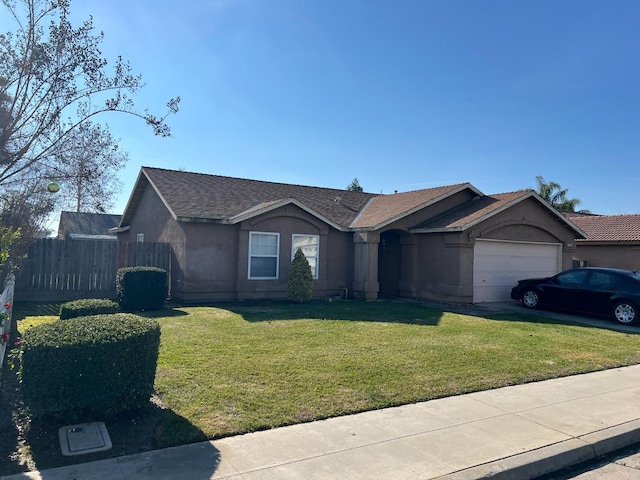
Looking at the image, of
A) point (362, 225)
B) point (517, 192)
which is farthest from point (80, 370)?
point (517, 192)

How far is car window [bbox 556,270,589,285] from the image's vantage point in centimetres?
1484

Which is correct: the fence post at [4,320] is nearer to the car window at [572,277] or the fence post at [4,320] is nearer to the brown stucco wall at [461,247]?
the brown stucco wall at [461,247]

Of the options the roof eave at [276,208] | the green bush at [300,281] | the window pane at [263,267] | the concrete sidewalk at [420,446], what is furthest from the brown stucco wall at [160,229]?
the concrete sidewalk at [420,446]

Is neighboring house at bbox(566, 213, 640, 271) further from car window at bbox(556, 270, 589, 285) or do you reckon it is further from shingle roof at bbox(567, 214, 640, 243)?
car window at bbox(556, 270, 589, 285)

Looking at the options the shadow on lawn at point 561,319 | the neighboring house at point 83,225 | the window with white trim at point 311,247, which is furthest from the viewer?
the neighboring house at point 83,225

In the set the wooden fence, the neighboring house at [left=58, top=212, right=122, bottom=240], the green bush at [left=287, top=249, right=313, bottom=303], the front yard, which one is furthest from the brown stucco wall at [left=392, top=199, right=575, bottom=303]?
the neighboring house at [left=58, top=212, right=122, bottom=240]

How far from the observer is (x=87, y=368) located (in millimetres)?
4828

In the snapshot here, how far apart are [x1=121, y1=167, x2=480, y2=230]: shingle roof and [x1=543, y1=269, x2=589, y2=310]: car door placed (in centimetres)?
508

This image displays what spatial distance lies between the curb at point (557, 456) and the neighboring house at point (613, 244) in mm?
19879

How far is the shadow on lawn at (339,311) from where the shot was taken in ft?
41.0

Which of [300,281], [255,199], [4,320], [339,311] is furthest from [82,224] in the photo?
[4,320]

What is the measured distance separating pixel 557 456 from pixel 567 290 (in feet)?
37.5

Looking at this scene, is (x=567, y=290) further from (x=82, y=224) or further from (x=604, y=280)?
(x=82, y=224)

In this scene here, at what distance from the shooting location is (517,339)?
34.3ft
